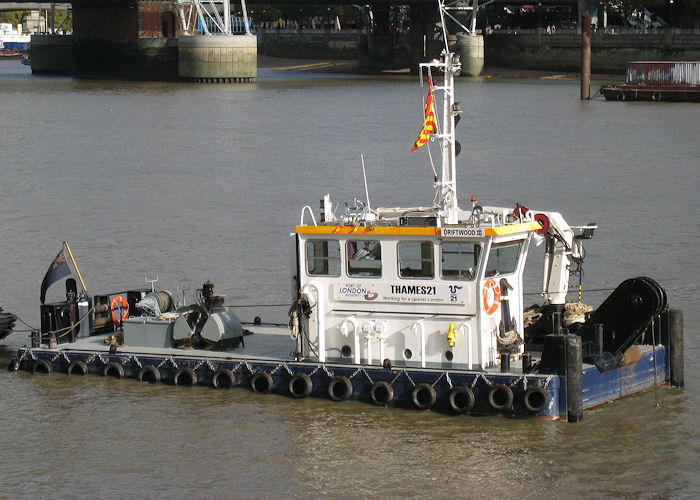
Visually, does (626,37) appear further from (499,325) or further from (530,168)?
(499,325)

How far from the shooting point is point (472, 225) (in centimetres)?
1984

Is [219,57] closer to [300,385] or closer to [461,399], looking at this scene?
[300,385]

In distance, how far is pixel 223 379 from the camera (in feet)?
71.6

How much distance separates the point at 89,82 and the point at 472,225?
109 meters

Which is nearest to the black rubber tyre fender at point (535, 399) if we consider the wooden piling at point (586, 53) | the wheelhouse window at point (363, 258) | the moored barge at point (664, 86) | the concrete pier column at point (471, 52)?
the wheelhouse window at point (363, 258)

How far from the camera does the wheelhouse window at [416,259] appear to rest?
65.9ft

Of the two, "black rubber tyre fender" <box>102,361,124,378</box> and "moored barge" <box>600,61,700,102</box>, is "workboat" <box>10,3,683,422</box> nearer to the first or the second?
"black rubber tyre fender" <box>102,361,124,378</box>

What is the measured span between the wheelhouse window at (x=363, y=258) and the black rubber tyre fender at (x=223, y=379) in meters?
2.85

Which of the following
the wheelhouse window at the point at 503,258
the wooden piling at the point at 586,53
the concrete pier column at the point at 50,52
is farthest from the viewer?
the concrete pier column at the point at 50,52

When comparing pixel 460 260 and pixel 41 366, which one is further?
pixel 41 366

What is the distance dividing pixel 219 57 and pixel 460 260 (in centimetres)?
9640

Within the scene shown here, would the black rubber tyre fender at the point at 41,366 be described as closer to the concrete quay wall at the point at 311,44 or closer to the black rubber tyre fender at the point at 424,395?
the black rubber tyre fender at the point at 424,395

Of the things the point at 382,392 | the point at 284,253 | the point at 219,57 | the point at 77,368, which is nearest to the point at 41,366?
the point at 77,368

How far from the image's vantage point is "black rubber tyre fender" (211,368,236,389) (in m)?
21.8
